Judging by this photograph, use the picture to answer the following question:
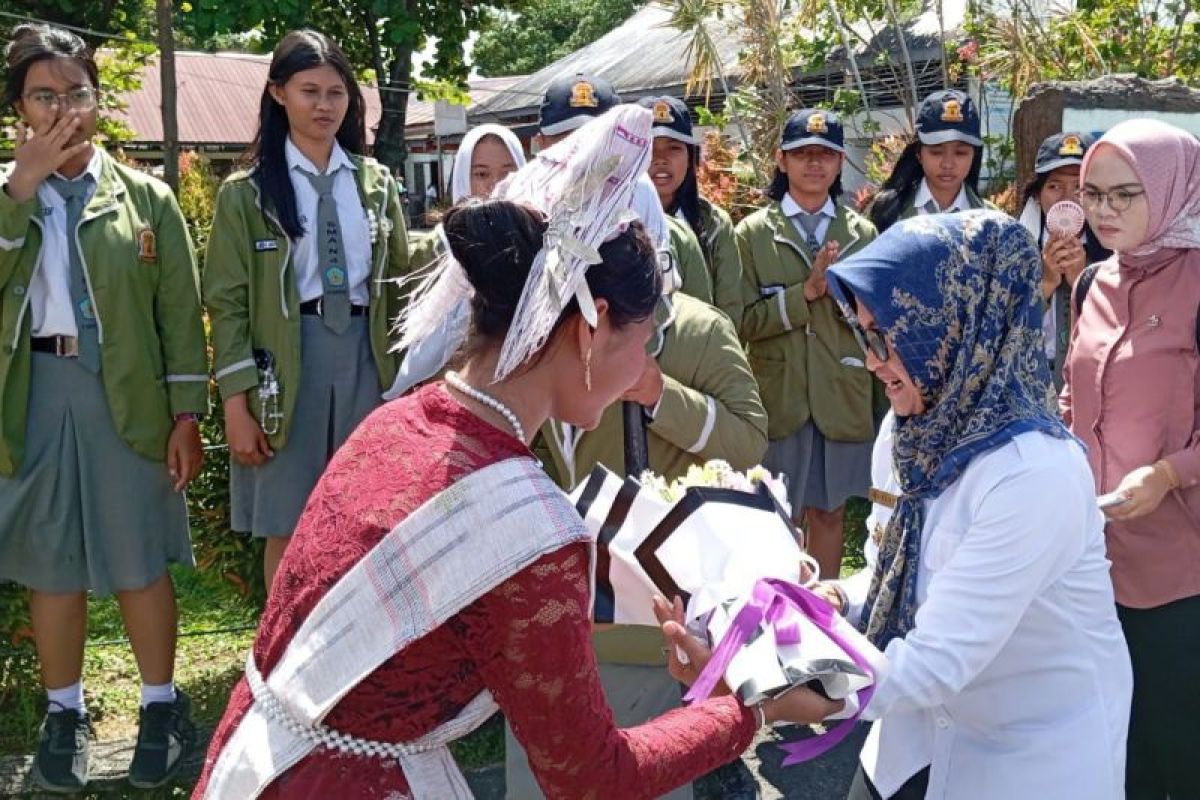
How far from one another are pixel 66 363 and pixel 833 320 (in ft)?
9.30

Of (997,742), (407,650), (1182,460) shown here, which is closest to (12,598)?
(407,650)

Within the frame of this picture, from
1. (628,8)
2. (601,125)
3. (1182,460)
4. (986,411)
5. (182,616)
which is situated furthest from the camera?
(628,8)

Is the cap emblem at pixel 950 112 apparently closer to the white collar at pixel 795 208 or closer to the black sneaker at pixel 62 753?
the white collar at pixel 795 208

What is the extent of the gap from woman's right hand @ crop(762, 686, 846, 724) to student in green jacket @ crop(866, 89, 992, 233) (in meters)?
3.62

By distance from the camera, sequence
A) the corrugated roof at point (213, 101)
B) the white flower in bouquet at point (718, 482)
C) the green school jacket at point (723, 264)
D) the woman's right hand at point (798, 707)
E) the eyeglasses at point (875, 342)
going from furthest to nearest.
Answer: the corrugated roof at point (213, 101)
the green school jacket at point (723, 264)
the white flower in bouquet at point (718, 482)
the eyeglasses at point (875, 342)
the woman's right hand at point (798, 707)

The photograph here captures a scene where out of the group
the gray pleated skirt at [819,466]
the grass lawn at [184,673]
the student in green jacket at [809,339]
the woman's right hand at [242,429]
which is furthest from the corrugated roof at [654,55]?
the woman's right hand at [242,429]

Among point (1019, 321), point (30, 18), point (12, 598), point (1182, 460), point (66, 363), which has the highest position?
point (30, 18)

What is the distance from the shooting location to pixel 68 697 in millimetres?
3672

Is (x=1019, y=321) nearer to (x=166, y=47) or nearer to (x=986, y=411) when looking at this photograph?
(x=986, y=411)

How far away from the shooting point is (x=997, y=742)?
2.12m

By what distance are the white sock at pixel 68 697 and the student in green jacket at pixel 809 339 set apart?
2665 mm

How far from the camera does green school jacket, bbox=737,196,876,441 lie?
481 centimetres

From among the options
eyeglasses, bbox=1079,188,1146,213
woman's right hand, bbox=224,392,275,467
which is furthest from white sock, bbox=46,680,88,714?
eyeglasses, bbox=1079,188,1146,213

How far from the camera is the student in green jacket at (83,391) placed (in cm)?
351
